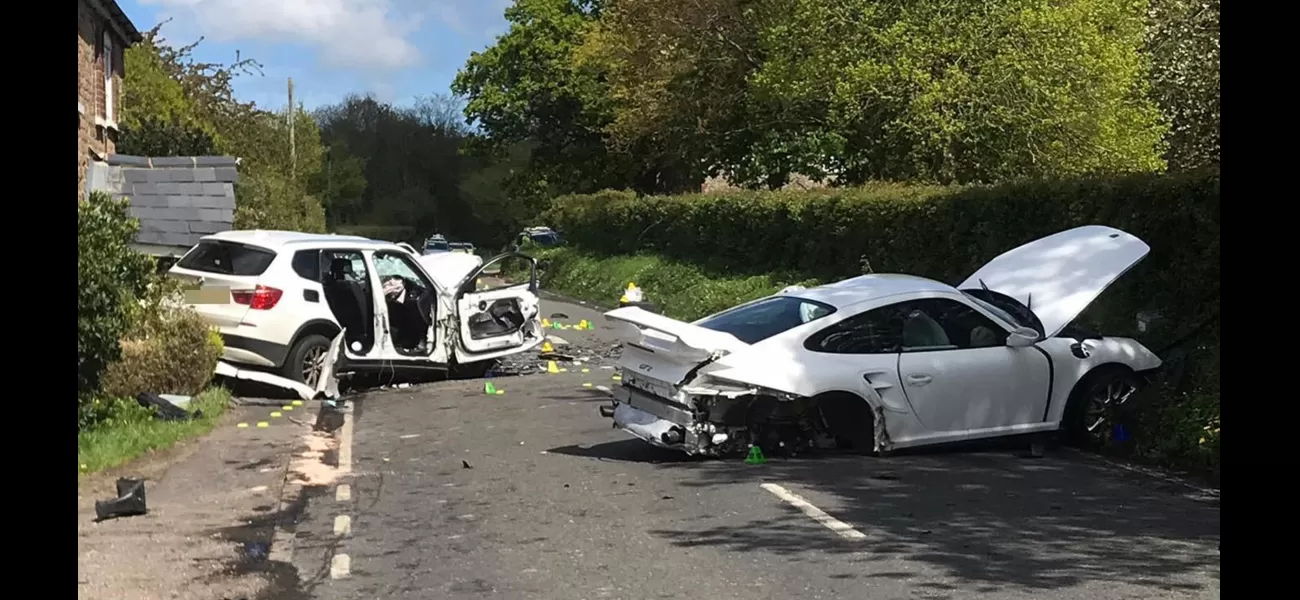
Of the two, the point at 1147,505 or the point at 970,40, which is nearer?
the point at 1147,505

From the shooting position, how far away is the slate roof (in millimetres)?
20859

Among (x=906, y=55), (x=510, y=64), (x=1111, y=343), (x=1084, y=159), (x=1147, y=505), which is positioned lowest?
(x=1147, y=505)

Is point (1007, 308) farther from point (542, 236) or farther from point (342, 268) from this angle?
point (542, 236)

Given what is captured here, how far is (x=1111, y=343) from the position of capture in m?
10.8

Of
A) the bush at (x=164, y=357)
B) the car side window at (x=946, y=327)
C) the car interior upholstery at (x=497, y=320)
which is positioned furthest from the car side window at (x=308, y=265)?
the car side window at (x=946, y=327)

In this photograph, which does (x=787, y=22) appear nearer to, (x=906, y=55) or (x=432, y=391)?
(x=906, y=55)

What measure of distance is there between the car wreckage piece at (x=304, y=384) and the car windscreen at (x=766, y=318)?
475cm

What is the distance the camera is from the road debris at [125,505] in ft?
26.7

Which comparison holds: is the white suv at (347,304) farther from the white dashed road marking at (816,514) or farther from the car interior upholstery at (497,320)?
the white dashed road marking at (816,514)

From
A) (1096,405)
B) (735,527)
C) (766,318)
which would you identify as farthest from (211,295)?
(1096,405)

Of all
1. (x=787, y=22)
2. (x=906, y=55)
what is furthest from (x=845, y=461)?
(x=787, y=22)

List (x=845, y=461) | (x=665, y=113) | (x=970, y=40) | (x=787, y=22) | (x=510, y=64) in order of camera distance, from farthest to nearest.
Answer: (x=510, y=64) < (x=665, y=113) < (x=787, y=22) < (x=970, y=40) < (x=845, y=461)

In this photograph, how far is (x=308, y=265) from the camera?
1401cm

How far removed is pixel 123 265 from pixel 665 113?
92.3ft
